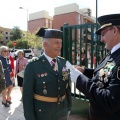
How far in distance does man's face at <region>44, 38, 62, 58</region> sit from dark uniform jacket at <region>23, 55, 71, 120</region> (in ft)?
0.33

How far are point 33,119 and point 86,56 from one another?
2116 millimetres

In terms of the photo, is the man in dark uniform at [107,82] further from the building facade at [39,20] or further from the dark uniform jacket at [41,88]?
the building facade at [39,20]

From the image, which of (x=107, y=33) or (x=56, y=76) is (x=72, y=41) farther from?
(x=107, y=33)

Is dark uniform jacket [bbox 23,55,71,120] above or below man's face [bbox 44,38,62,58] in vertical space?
below

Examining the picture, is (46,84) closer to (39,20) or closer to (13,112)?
(13,112)

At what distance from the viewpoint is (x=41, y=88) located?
2219 mm

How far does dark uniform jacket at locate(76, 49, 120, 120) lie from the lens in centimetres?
140

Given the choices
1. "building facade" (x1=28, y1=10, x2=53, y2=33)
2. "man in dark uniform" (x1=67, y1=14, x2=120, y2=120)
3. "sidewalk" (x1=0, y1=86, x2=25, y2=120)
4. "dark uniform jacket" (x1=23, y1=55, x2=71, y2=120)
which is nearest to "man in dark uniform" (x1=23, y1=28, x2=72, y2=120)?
"dark uniform jacket" (x1=23, y1=55, x2=71, y2=120)

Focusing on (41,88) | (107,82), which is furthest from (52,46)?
(107,82)

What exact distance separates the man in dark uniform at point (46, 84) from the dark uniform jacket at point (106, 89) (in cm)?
66

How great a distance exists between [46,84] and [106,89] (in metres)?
0.93

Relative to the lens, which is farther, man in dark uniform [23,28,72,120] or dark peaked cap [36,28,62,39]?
dark peaked cap [36,28,62,39]

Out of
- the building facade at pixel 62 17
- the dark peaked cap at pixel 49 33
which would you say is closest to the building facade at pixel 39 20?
the building facade at pixel 62 17

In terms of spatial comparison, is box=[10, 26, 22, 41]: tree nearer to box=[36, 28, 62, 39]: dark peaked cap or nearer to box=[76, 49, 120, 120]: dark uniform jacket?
box=[36, 28, 62, 39]: dark peaked cap
